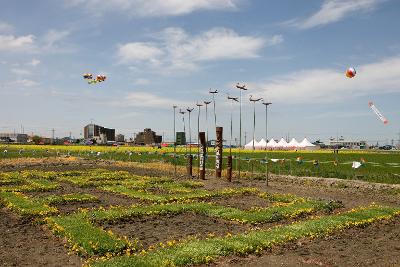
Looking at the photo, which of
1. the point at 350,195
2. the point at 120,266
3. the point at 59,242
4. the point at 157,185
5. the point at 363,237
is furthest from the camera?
the point at 157,185

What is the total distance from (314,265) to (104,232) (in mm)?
7203

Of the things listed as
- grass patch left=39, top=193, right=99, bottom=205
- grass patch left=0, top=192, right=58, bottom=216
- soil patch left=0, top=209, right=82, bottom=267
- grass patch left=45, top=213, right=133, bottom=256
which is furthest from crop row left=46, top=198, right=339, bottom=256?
grass patch left=39, top=193, right=99, bottom=205

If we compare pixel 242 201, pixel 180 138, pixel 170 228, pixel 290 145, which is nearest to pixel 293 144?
pixel 290 145

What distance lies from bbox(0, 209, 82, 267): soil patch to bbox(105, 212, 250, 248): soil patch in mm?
2395

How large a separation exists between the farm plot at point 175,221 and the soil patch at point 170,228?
4 cm

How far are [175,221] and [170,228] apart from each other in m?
1.38

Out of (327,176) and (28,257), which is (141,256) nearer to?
(28,257)

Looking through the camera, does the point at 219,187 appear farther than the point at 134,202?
Yes

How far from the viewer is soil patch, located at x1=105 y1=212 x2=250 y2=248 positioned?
14734 millimetres

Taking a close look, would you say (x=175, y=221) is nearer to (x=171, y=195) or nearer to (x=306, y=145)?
(x=171, y=195)

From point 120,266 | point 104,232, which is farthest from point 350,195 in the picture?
point 120,266

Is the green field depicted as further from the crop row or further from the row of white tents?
the row of white tents

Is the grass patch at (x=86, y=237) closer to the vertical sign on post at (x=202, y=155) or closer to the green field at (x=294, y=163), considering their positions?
the green field at (x=294, y=163)

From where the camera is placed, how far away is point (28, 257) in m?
12.3
